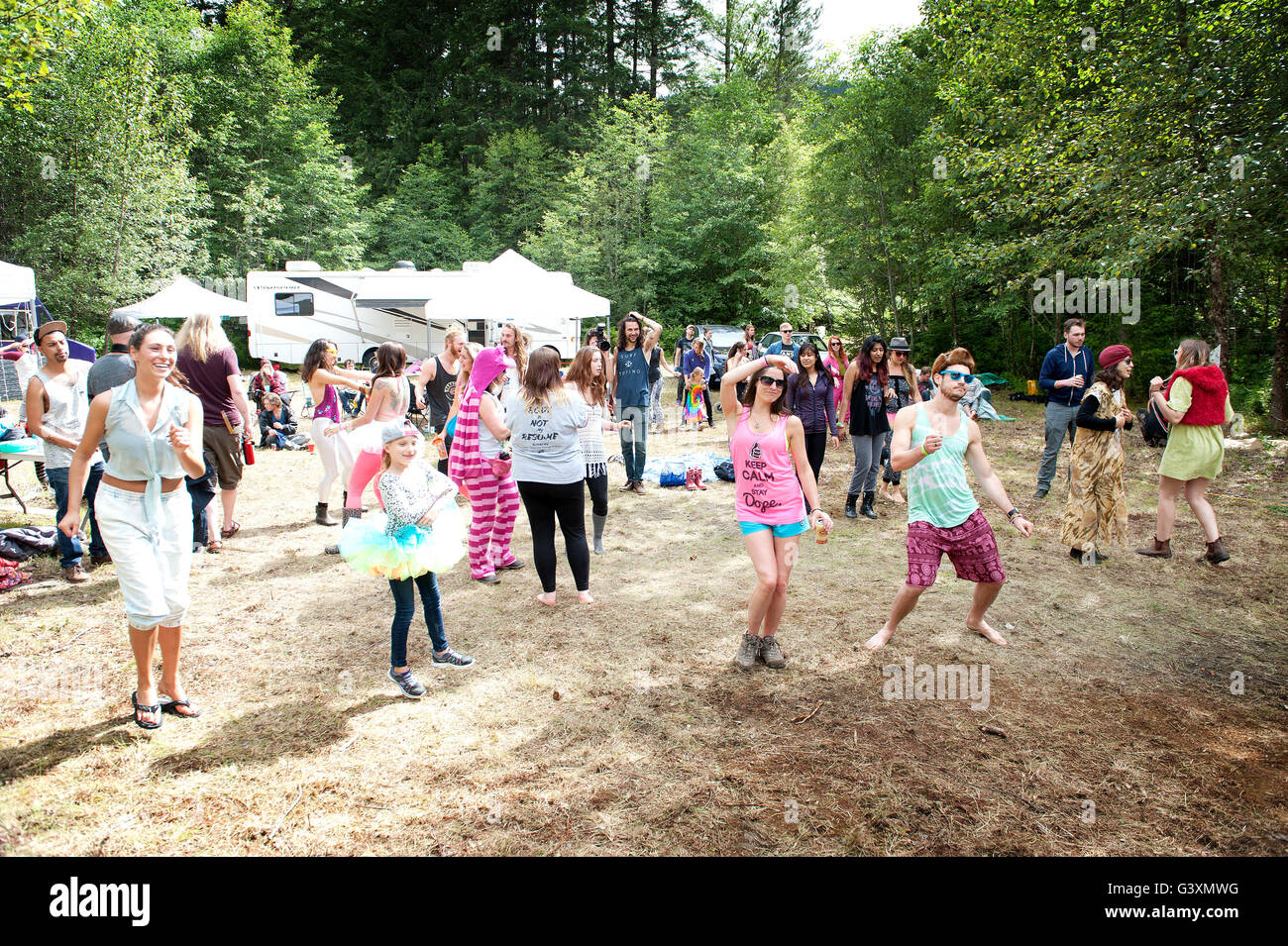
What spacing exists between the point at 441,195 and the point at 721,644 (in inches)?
1433

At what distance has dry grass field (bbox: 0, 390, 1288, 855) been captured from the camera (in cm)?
300

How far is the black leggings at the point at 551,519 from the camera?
4996 mm

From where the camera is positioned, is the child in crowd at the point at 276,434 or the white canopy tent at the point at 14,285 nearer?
the child in crowd at the point at 276,434

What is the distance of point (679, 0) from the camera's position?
40.0 metres

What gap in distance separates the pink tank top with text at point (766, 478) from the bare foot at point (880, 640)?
1.16 meters

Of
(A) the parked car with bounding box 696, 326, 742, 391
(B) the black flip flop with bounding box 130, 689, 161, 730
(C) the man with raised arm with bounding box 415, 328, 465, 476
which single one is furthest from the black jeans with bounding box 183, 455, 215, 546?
(A) the parked car with bounding box 696, 326, 742, 391

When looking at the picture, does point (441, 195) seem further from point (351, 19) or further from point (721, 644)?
point (721, 644)

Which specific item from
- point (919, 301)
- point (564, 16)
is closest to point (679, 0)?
point (564, 16)

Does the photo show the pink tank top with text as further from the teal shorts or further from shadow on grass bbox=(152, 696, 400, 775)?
shadow on grass bbox=(152, 696, 400, 775)

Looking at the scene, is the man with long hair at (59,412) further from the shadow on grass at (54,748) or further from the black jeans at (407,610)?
the black jeans at (407,610)

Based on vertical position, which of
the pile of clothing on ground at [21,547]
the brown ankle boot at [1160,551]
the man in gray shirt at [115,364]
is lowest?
the brown ankle boot at [1160,551]

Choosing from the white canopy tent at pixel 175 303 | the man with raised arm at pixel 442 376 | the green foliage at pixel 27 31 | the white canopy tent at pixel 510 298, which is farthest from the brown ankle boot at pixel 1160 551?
the white canopy tent at pixel 175 303

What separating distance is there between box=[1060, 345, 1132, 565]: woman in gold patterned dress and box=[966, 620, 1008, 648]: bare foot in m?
2.17
